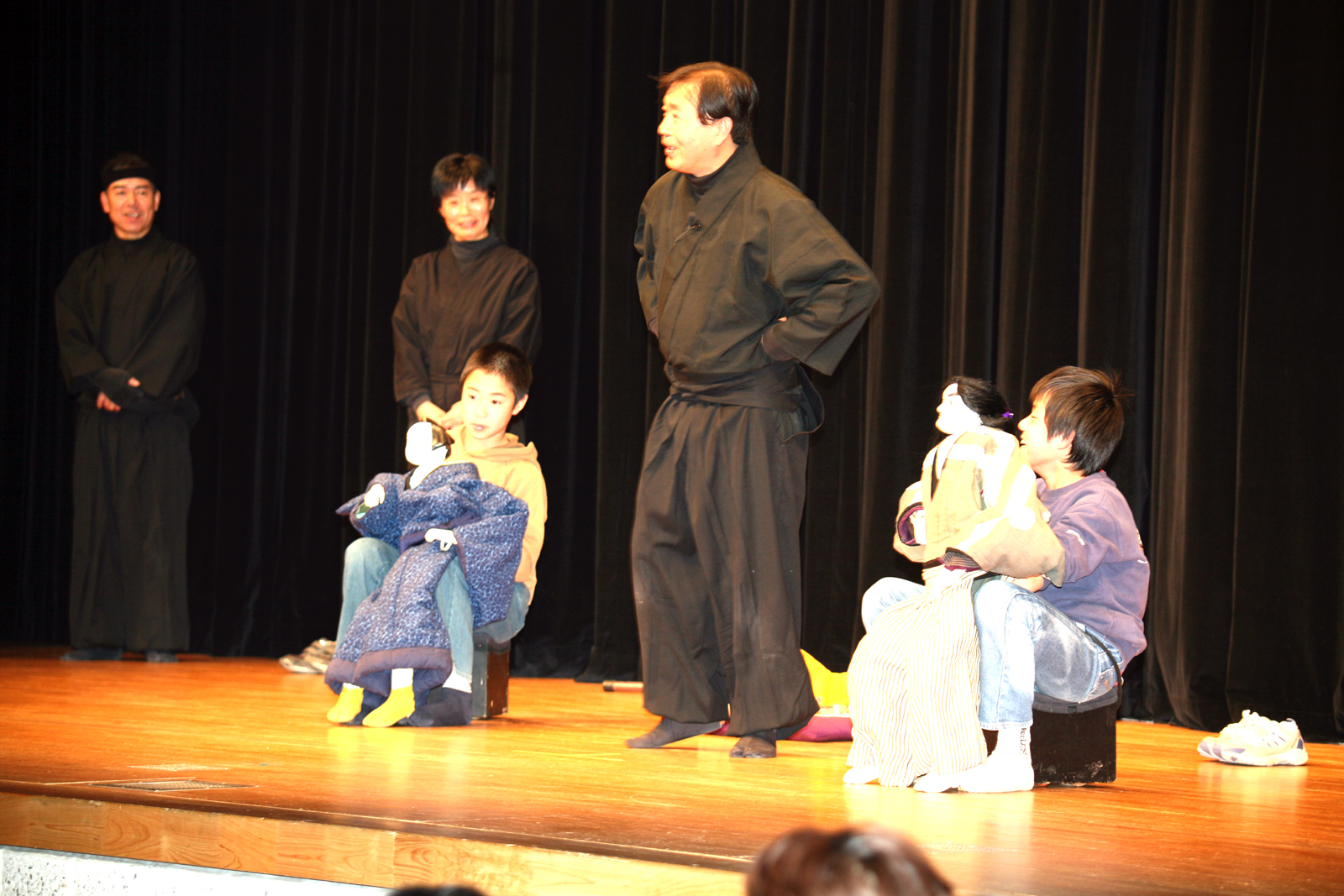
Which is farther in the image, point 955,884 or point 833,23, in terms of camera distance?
point 833,23

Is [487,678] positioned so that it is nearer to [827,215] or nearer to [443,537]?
[443,537]

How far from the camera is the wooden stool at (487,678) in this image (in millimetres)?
3205

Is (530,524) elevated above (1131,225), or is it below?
below

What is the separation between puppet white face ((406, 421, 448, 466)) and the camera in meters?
3.24

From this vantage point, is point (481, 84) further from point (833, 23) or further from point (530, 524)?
point (530, 524)

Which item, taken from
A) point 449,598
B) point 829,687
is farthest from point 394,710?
point 829,687

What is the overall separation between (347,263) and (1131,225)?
288 cm

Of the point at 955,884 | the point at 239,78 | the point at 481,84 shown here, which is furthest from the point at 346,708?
the point at 239,78

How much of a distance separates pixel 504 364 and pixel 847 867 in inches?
107

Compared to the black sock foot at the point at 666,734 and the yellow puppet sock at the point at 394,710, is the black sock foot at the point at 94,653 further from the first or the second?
the black sock foot at the point at 666,734

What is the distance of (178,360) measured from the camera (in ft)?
14.9

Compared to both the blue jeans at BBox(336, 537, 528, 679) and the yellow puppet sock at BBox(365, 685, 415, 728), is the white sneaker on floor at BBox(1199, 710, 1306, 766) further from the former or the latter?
the yellow puppet sock at BBox(365, 685, 415, 728)

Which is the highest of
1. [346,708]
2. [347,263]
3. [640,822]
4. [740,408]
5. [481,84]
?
[481,84]

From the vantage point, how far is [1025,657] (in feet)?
7.32
